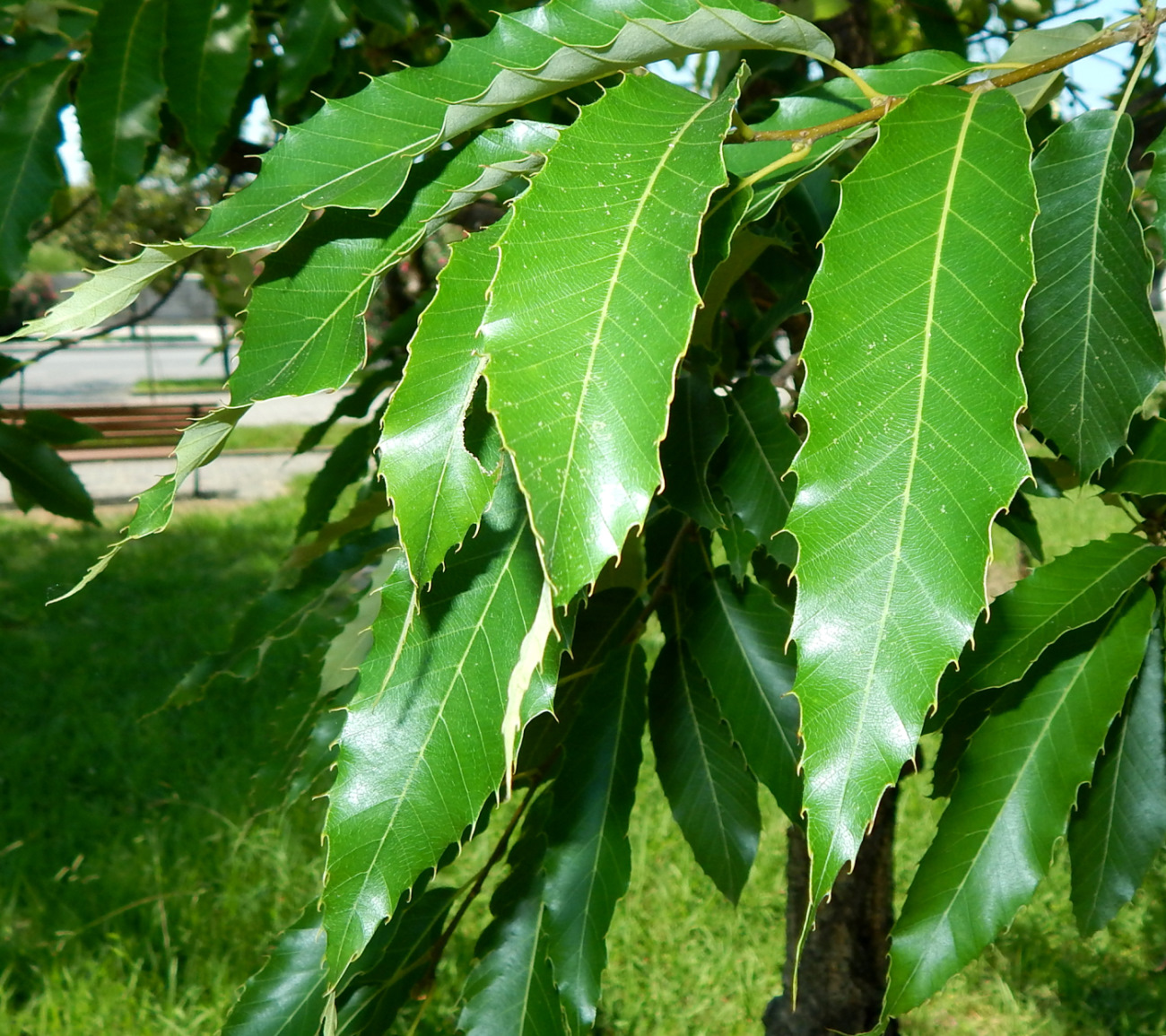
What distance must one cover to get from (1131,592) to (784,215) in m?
0.43

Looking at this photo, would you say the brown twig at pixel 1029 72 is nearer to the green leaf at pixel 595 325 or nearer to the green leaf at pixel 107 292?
the green leaf at pixel 595 325

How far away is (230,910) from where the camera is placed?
2432 millimetres

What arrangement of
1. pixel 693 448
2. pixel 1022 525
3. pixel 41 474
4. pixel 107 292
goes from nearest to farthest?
pixel 107 292 → pixel 693 448 → pixel 1022 525 → pixel 41 474

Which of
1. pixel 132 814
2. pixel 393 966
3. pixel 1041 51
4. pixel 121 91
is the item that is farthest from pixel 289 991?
pixel 132 814

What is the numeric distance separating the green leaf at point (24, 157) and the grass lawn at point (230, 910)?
67 centimetres

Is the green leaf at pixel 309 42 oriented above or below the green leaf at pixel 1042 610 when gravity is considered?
above

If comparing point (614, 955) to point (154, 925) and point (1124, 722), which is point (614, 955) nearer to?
point (154, 925)

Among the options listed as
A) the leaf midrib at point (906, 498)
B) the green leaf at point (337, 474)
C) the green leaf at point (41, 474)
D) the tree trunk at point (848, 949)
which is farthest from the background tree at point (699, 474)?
the tree trunk at point (848, 949)

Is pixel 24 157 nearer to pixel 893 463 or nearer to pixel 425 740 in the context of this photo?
pixel 425 740

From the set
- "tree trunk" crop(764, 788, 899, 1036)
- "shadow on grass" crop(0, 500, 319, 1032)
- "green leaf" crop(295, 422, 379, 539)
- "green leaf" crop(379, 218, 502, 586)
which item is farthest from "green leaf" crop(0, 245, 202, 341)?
"tree trunk" crop(764, 788, 899, 1036)

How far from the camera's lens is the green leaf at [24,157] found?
113 centimetres

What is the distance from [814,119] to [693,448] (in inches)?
8.8

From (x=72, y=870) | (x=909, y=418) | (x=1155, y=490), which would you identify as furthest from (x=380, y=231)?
(x=72, y=870)

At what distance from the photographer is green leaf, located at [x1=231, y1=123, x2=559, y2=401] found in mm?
514
